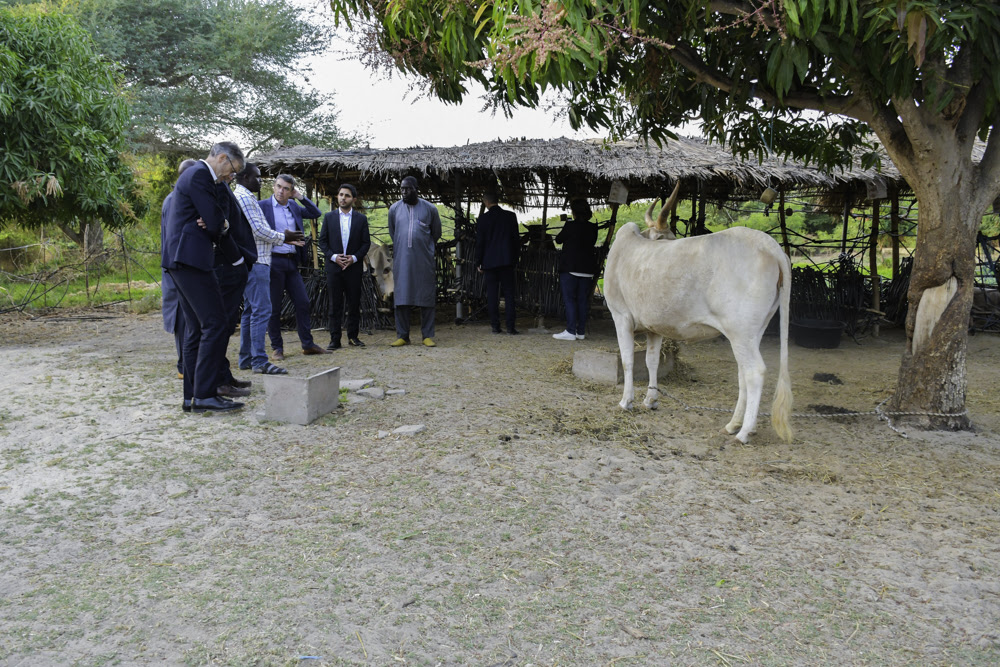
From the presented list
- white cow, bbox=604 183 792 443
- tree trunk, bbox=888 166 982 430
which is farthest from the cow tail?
tree trunk, bbox=888 166 982 430

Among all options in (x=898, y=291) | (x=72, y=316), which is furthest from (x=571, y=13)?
(x=72, y=316)

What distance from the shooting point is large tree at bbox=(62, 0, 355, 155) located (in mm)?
17391

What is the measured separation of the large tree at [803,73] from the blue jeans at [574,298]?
3412 mm

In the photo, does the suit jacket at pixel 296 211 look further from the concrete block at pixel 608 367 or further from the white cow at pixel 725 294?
the white cow at pixel 725 294

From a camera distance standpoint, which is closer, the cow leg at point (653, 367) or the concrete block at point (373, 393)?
the cow leg at point (653, 367)

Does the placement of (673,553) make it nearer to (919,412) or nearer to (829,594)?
(829,594)

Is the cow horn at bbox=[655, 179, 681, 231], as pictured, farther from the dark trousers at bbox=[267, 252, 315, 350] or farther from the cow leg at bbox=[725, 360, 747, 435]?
the dark trousers at bbox=[267, 252, 315, 350]

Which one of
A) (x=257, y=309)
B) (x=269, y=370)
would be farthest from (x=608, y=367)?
(x=257, y=309)

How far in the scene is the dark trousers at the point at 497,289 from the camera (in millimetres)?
9172

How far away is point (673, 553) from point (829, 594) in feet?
1.99

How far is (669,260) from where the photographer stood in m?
4.68

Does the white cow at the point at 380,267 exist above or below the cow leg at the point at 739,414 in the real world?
above

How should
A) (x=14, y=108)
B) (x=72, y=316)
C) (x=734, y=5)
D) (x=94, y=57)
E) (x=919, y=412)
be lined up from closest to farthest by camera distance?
(x=734, y=5) → (x=919, y=412) → (x=14, y=108) → (x=94, y=57) → (x=72, y=316)

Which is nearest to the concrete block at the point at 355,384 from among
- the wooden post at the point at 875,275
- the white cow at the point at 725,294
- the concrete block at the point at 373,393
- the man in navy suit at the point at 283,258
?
the concrete block at the point at 373,393
